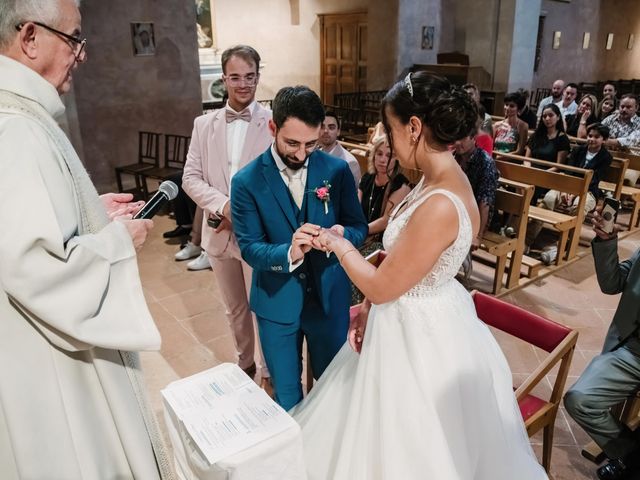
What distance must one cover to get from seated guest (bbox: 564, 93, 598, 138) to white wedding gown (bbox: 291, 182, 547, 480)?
6991 millimetres

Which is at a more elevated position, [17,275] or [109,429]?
[17,275]

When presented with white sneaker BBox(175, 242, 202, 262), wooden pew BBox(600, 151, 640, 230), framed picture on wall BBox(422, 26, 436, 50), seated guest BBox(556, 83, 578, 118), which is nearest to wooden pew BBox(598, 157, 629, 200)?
wooden pew BBox(600, 151, 640, 230)

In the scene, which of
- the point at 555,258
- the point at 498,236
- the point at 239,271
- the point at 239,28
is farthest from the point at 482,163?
the point at 239,28

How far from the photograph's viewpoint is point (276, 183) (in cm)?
209

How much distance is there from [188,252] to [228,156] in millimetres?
2513

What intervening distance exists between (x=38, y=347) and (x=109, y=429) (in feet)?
1.07

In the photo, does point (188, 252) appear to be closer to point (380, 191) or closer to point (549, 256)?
point (380, 191)

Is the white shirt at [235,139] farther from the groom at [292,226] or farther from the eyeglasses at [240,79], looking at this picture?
the groom at [292,226]

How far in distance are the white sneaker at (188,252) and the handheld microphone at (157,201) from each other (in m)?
3.43

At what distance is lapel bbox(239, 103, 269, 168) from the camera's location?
2.91 m

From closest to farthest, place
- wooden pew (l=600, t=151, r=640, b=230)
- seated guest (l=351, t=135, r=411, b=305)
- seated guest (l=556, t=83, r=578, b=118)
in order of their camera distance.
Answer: seated guest (l=351, t=135, r=411, b=305), wooden pew (l=600, t=151, r=640, b=230), seated guest (l=556, t=83, r=578, b=118)

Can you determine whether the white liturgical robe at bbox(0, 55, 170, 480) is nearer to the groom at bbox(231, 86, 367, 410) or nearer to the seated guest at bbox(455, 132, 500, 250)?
the groom at bbox(231, 86, 367, 410)

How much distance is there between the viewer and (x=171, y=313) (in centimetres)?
417

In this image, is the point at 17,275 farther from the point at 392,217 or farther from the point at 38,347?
the point at 392,217
